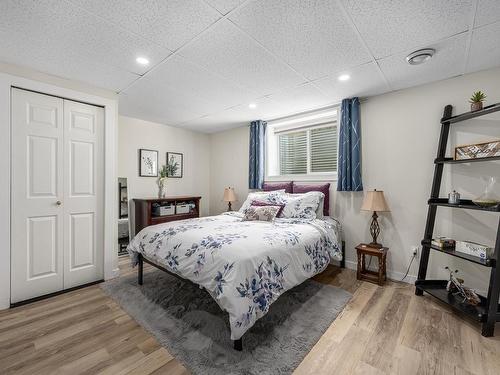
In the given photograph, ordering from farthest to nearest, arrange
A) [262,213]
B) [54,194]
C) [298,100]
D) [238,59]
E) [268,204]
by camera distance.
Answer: [268,204]
[298,100]
[262,213]
[54,194]
[238,59]

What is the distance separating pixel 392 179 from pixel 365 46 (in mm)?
1642

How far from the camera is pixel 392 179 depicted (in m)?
2.88

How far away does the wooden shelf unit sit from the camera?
1792mm

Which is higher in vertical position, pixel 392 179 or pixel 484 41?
pixel 484 41

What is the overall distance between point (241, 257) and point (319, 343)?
0.86 m

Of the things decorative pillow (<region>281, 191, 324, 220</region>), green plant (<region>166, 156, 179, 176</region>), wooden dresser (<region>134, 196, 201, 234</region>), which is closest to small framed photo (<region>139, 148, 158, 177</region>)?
green plant (<region>166, 156, 179, 176</region>)

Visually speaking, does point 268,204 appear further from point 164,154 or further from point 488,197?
point 164,154

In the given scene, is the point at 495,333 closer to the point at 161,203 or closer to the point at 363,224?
the point at 363,224

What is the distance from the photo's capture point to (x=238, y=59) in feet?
7.03

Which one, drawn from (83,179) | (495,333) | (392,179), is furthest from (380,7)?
(83,179)

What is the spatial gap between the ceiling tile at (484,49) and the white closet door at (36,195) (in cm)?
390

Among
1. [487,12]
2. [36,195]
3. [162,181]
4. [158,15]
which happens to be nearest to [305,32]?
[158,15]

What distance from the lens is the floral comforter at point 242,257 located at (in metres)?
1.60

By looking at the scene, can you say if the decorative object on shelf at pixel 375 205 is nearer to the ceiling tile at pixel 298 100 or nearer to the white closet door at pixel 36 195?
the ceiling tile at pixel 298 100
